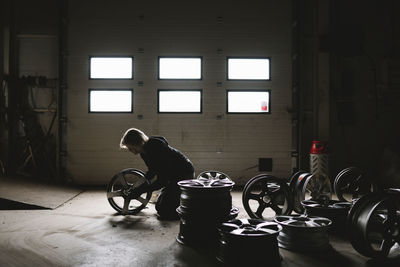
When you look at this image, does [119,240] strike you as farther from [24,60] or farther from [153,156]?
[24,60]

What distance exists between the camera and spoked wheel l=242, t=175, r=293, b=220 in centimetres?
487

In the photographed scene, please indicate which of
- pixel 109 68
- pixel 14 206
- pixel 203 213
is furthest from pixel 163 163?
pixel 109 68

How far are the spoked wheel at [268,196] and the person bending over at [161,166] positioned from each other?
3.02ft

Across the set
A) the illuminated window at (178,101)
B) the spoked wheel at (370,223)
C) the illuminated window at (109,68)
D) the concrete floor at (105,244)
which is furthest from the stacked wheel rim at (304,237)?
the illuminated window at (109,68)

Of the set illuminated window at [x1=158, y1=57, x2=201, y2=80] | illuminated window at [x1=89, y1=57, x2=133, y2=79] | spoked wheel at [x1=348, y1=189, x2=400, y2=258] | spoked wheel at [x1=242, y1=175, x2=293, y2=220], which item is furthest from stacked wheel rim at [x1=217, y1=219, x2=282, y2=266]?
illuminated window at [x1=89, y1=57, x2=133, y2=79]

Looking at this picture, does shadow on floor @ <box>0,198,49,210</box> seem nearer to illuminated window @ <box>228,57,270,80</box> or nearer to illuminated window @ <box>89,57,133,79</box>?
illuminated window @ <box>89,57,133,79</box>

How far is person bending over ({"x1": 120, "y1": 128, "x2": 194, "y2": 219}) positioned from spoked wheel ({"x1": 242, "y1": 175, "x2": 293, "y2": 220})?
92cm

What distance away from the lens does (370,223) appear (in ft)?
10.9

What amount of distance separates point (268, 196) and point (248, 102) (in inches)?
151

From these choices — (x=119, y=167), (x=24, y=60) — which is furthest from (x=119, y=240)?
(x=24, y=60)

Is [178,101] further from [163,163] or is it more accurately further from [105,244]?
[105,244]

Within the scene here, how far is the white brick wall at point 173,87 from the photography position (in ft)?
27.5

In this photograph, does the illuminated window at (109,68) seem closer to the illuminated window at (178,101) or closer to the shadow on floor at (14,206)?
the illuminated window at (178,101)

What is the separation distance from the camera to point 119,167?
27.3ft
